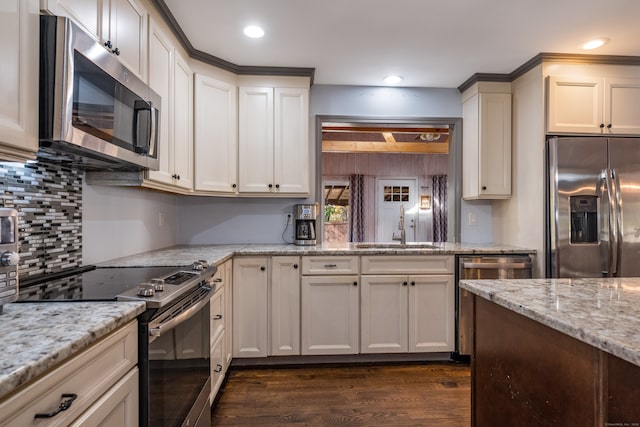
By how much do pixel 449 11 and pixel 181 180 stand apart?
1982 mm

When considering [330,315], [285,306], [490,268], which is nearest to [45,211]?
[285,306]

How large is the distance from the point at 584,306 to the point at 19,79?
5.72ft

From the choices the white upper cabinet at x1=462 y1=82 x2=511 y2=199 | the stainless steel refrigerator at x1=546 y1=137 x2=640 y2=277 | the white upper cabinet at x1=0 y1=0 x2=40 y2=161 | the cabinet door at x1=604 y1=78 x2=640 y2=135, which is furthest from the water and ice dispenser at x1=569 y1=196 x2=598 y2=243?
the white upper cabinet at x1=0 y1=0 x2=40 y2=161

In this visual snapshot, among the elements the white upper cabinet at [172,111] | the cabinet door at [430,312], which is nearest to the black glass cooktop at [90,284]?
the white upper cabinet at [172,111]

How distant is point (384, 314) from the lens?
269 centimetres

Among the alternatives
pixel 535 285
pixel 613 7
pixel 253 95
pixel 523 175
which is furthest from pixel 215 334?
pixel 613 7

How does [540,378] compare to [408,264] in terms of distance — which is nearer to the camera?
[540,378]

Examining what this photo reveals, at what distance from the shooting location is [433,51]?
8.50 ft

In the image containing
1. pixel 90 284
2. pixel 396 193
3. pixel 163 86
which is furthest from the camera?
pixel 396 193

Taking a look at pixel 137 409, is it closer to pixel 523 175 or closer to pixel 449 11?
pixel 449 11

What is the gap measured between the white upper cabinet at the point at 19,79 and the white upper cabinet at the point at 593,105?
299cm

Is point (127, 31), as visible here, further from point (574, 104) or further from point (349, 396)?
point (574, 104)

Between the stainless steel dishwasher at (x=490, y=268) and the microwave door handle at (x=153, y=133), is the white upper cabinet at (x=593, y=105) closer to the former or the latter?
the stainless steel dishwasher at (x=490, y=268)

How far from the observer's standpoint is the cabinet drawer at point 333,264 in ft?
8.71
